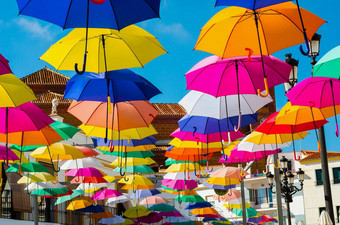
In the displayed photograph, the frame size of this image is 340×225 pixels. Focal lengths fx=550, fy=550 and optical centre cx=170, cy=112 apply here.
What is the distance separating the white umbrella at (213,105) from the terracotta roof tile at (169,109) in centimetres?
3872

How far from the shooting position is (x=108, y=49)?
918 centimetres

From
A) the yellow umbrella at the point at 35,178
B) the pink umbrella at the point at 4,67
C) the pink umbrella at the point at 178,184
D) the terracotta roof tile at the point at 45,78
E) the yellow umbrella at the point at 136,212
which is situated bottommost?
the yellow umbrella at the point at 136,212

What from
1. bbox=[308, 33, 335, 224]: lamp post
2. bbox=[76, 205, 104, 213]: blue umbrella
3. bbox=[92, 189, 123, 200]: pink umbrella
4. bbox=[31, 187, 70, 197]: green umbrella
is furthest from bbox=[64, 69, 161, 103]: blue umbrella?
bbox=[92, 189, 123, 200]: pink umbrella

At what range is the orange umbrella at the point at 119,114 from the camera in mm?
11992

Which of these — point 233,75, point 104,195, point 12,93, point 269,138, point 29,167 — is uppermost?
point 233,75

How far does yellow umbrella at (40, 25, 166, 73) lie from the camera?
29.9ft

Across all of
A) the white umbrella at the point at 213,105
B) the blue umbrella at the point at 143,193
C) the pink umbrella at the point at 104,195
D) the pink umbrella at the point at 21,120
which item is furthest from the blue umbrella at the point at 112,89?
the blue umbrella at the point at 143,193

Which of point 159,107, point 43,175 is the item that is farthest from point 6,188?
point 159,107

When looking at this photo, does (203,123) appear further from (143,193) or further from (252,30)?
(143,193)

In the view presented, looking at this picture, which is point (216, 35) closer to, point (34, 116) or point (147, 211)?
point (34, 116)

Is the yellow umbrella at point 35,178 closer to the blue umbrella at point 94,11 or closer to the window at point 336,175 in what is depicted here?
the blue umbrella at point 94,11

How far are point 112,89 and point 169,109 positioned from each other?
42.1 metres

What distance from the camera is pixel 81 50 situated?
948 centimetres

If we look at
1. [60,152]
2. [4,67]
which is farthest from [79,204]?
[4,67]
